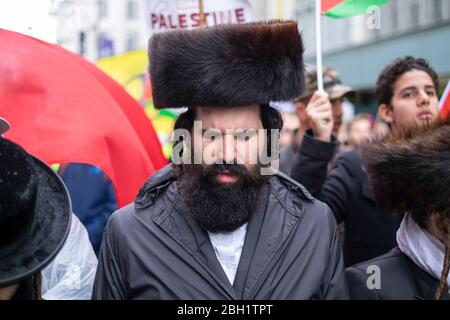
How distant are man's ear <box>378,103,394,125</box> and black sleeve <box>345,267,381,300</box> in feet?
4.29

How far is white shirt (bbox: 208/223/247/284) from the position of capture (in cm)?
235

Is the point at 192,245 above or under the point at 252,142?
under

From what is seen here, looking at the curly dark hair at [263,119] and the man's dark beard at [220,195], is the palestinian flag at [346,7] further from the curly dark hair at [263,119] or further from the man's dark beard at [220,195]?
the man's dark beard at [220,195]

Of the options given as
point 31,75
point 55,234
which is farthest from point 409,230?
point 31,75

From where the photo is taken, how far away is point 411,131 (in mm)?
2574

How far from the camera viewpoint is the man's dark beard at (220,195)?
2.40 metres

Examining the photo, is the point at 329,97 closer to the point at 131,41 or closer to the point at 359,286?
the point at 359,286

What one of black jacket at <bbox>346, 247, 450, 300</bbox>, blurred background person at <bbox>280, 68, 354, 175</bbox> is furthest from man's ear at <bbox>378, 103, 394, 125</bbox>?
black jacket at <bbox>346, 247, 450, 300</bbox>

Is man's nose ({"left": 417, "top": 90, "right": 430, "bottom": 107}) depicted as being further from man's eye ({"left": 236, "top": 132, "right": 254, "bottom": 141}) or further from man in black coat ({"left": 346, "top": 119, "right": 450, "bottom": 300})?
man's eye ({"left": 236, "top": 132, "right": 254, "bottom": 141})

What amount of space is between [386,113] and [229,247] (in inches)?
62.4

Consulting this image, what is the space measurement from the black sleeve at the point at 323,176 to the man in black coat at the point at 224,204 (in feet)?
2.12

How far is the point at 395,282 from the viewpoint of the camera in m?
2.42
